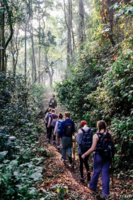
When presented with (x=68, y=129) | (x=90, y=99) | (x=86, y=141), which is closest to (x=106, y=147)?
(x=86, y=141)

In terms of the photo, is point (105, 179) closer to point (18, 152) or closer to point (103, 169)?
point (103, 169)

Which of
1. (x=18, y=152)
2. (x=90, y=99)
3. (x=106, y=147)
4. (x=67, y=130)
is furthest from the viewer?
(x=90, y=99)

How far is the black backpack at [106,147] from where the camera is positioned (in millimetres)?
4066

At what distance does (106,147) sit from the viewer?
408 cm

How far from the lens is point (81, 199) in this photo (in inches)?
169

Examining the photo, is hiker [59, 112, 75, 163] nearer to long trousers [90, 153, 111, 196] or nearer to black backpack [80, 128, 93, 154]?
black backpack [80, 128, 93, 154]

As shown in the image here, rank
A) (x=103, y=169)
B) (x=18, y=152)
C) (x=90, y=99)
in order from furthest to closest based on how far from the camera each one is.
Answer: (x=90, y=99) → (x=18, y=152) → (x=103, y=169)

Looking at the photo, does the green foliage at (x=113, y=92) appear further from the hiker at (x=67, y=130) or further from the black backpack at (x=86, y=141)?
the hiker at (x=67, y=130)

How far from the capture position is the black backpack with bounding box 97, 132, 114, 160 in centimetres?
407

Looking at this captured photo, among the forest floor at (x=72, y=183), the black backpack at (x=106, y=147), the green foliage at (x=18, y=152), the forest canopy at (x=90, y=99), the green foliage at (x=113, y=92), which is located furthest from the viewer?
the green foliage at (x=113, y=92)

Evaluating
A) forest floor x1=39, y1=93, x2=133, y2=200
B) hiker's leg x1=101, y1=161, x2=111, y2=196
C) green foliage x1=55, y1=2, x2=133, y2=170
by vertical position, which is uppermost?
green foliage x1=55, y1=2, x2=133, y2=170

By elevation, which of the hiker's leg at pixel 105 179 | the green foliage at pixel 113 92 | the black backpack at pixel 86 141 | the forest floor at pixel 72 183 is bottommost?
the forest floor at pixel 72 183

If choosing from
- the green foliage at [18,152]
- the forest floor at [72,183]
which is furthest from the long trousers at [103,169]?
the green foliage at [18,152]

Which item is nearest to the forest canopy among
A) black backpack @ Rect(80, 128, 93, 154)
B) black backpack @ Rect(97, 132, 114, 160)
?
black backpack @ Rect(80, 128, 93, 154)
